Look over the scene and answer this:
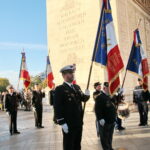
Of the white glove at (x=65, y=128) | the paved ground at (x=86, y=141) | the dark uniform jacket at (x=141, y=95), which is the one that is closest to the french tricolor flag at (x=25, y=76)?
the paved ground at (x=86, y=141)

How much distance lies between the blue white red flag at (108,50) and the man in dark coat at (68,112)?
2521mm

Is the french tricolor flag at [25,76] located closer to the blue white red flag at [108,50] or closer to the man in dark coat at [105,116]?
the blue white red flag at [108,50]

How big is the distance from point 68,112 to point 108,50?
3.31m

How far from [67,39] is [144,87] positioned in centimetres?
796

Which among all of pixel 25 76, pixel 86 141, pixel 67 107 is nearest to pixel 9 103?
pixel 86 141

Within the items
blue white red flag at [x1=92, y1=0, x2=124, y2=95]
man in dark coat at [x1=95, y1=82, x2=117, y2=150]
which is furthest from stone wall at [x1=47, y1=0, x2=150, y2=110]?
man in dark coat at [x1=95, y1=82, x2=117, y2=150]

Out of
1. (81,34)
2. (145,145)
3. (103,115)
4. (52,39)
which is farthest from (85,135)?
(52,39)

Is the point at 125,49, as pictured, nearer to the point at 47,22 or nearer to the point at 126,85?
the point at 126,85

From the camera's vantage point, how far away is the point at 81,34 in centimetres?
1734

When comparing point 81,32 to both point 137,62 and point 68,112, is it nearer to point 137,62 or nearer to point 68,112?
point 137,62

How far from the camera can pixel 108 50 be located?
25.7 ft

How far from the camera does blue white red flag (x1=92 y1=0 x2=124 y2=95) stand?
7.47m

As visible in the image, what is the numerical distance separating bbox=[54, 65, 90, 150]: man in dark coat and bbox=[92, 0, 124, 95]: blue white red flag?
252 cm

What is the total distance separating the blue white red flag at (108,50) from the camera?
24.5 ft
